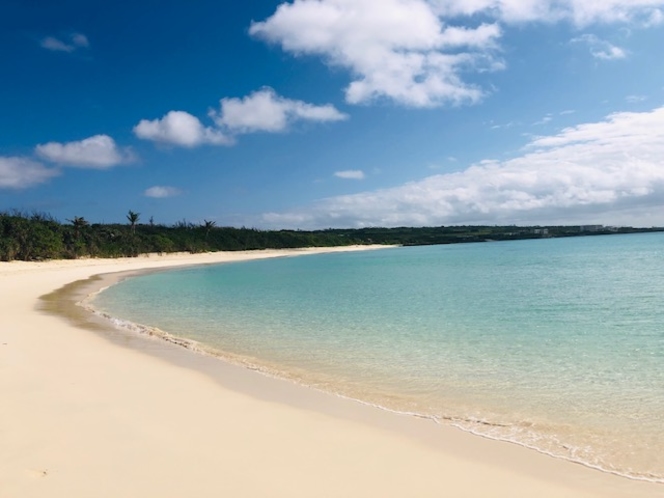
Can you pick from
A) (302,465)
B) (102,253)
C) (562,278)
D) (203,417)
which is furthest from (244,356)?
(102,253)

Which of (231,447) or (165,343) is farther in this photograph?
(165,343)

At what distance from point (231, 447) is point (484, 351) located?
22.0 feet

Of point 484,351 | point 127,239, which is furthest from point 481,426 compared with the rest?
point 127,239

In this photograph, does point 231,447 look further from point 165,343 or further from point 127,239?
point 127,239

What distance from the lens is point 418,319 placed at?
14680 mm

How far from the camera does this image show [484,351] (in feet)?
33.0

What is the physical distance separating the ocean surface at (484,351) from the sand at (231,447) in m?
0.66

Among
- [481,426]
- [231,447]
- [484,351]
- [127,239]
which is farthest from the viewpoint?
[127,239]

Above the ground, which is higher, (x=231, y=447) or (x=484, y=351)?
(x=231, y=447)

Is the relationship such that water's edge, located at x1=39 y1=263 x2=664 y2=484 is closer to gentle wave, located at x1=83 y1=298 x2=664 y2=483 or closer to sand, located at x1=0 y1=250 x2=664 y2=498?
gentle wave, located at x1=83 y1=298 x2=664 y2=483

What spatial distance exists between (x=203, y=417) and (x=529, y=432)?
3.83 meters

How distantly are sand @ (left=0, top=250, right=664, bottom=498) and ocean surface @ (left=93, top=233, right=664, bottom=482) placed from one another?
66 centimetres

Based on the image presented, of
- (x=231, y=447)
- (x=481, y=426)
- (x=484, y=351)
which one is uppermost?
(x=231, y=447)

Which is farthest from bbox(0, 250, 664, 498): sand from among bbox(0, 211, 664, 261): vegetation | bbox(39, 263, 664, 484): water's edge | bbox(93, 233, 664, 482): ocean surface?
bbox(0, 211, 664, 261): vegetation
